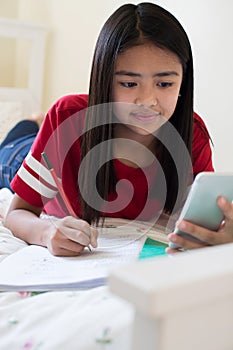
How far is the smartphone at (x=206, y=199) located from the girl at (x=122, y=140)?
0.67 ft

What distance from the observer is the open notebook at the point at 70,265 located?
744mm

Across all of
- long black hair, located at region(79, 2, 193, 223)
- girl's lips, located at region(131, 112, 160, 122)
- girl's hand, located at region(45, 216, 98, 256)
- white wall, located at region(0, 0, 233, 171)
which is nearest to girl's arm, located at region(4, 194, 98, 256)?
girl's hand, located at region(45, 216, 98, 256)

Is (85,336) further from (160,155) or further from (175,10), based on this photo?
(175,10)

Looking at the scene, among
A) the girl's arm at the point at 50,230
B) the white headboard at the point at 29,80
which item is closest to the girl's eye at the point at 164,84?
the girl's arm at the point at 50,230

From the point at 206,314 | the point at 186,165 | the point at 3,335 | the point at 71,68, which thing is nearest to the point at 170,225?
the point at 186,165

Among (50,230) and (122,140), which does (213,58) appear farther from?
(50,230)

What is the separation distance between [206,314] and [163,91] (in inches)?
25.5

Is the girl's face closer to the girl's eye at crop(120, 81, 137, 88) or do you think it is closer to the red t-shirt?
the girl's eye at crop(120, 81, 137, 88)

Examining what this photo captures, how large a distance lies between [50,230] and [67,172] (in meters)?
0.20

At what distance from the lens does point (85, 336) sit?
552 millimetres

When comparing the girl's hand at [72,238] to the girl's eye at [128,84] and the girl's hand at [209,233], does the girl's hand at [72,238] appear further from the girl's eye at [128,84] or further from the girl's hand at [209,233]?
the girl's eye at [128,84]

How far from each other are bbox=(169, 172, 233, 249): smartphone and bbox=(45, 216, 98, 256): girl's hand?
0.57ft

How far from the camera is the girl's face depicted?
3.39 ft

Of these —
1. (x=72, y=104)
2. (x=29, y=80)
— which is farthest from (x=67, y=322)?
(x=29, y=80)
